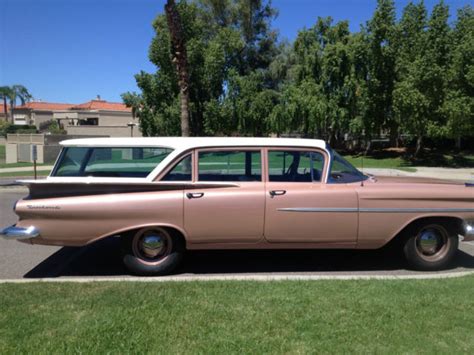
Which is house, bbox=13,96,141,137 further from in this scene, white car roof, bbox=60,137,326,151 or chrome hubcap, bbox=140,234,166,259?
chrome hubcap, bbox=140,234,166,259

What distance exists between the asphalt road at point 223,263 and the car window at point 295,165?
1150mm

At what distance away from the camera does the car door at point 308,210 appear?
16.5 ft

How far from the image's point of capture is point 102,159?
5.30 meters

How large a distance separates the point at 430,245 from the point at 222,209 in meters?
2.61

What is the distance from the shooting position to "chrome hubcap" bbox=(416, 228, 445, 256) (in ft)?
17.7

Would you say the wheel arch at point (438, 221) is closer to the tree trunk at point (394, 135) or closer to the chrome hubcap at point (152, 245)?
the chrome hubcap at point (152, 245)

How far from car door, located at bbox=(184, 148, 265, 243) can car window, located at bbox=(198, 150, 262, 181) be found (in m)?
0.01

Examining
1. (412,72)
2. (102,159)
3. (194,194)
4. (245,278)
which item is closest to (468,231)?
(245,278)

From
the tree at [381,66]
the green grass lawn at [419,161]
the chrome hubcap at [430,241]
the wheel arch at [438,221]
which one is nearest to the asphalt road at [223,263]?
the chrome hubcap at [430,241]

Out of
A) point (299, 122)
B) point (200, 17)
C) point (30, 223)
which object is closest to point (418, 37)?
point (299, 122)

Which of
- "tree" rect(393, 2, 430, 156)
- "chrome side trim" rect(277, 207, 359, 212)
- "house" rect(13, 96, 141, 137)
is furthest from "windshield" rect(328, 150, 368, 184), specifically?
"house" rect(13, 96, 141, 137)

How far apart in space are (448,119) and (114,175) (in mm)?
24632

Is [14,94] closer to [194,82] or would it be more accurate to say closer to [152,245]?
[194,82]

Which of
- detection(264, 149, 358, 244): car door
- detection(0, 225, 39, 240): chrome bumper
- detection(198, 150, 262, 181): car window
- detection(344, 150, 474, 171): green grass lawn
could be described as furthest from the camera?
detection(344, 150, 474, 171): green grass lawn
